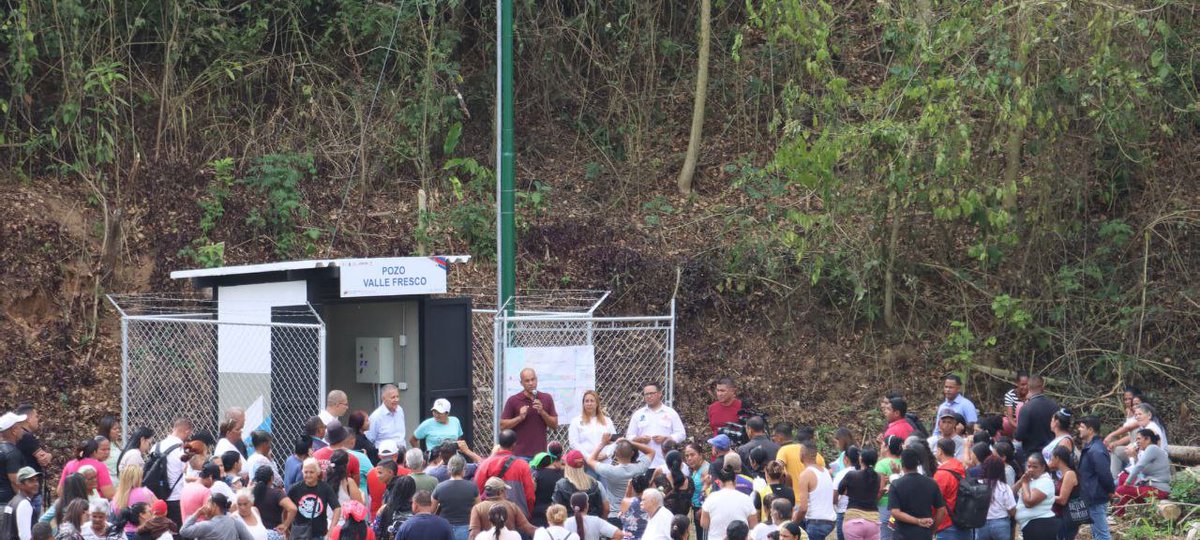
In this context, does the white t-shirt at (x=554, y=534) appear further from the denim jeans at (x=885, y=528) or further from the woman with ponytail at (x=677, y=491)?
the denim jeans at (x=885, y=528)

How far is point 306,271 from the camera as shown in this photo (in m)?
13.2

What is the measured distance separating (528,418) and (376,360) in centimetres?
215

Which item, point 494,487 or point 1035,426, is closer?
point 494,487

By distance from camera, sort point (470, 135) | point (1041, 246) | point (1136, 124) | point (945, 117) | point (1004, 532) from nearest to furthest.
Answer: point (1004, 532) → point (945, 117) → point (1136, 124) → point (1041, 246) → point (470, 135)

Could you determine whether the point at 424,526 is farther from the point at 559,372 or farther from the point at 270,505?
the point at 559,372

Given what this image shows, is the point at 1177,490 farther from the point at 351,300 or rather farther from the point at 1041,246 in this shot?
the point at 351,300

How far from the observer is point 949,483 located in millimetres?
10320

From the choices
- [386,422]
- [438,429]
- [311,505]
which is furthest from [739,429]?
[311,505]

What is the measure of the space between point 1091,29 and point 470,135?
10153 mm

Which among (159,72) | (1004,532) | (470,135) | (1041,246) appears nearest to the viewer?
(1004,532)

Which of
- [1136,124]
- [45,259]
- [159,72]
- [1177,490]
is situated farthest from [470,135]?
[1177,490]

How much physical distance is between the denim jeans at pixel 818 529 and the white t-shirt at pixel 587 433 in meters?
2.78

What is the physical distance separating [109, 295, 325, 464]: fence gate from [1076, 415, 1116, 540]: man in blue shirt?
6646 mm

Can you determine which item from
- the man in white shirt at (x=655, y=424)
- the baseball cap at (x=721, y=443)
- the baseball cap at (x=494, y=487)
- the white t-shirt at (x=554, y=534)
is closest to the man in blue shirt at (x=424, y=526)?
the baseball cap at (x=494, y=487)
